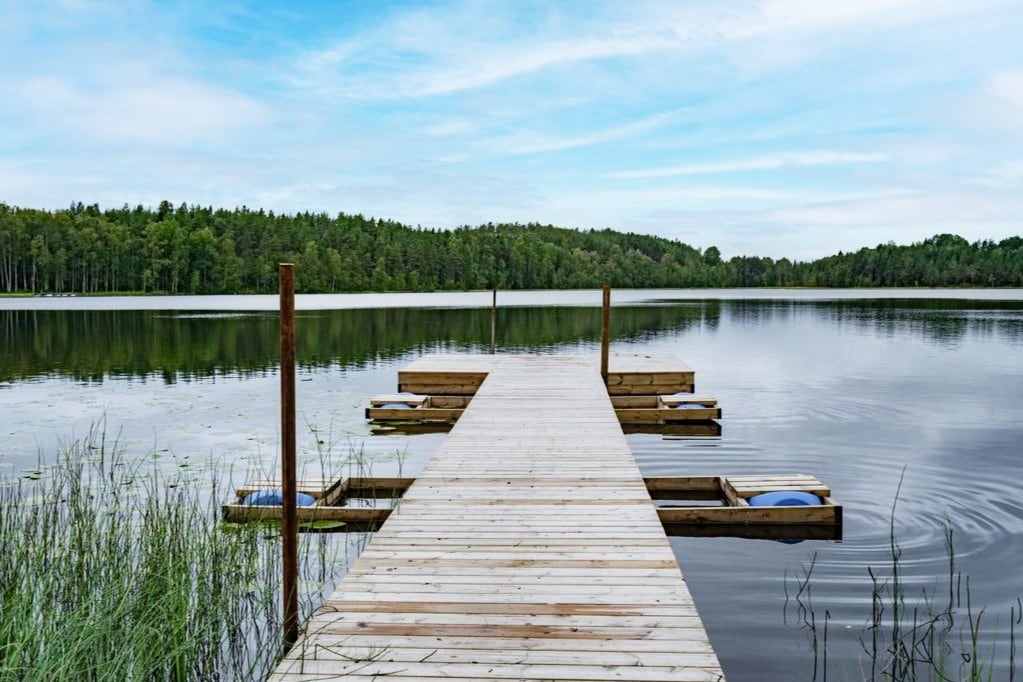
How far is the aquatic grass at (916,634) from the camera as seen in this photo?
4590 millimetres

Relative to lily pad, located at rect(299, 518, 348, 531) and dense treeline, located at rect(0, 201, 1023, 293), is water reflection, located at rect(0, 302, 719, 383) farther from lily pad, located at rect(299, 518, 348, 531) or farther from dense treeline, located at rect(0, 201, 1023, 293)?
dense treeline, located at rect(0, 201, 1023, 293)

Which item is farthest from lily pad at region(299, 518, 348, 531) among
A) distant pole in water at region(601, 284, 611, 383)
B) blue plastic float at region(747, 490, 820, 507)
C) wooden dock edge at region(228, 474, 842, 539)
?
distant pole in water at region(601, 284, 611, 383)

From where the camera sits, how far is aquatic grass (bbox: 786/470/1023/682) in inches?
181

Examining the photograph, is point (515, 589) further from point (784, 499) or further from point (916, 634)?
point (784, 499)

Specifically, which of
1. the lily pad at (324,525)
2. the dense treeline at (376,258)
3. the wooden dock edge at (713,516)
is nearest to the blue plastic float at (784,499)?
the wooden dock edge at (713,516)

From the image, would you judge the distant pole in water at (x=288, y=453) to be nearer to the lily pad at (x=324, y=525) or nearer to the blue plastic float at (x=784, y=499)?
the lily pad at (x=324, y=525)

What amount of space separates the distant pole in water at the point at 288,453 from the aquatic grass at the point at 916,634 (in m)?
2.94

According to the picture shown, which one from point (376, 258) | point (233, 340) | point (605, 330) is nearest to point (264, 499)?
point (605, 330)

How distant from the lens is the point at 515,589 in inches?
160

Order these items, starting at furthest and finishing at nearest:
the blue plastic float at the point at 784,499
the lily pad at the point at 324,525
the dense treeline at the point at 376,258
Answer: the dense treeline at the point at 376,258, the blue plastic float at the point at 784,499, the lily pad at the point at 324,525

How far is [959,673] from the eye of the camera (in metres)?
4.62

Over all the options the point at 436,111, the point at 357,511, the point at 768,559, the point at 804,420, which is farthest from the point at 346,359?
the point at 436,111

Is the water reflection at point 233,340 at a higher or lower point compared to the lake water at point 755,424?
higher

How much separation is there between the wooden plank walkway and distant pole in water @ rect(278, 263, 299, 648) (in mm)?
360
